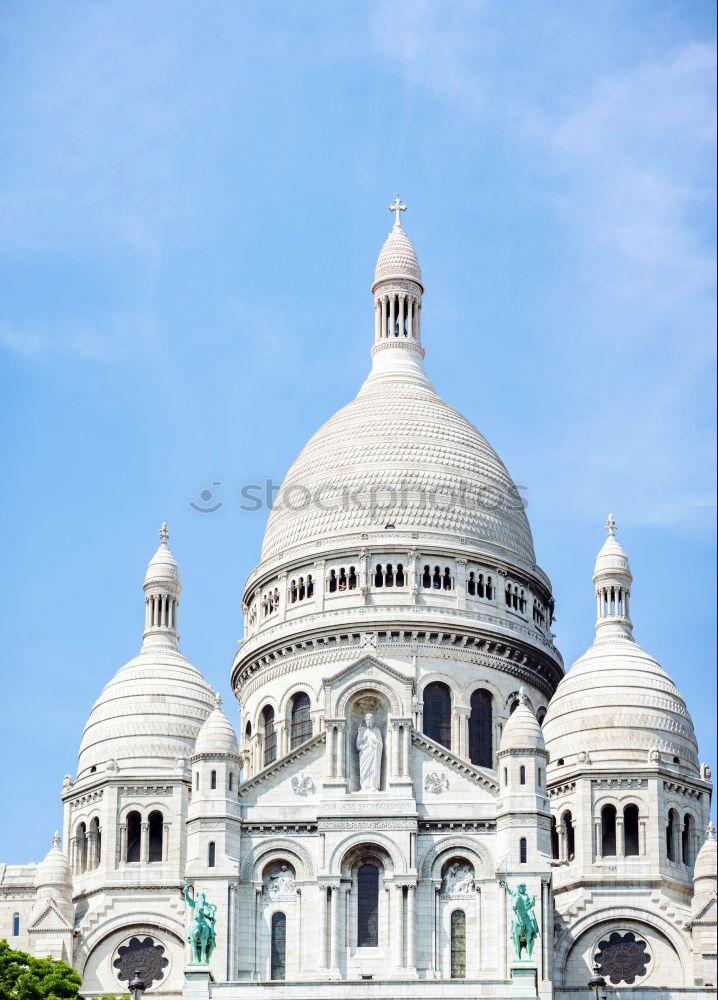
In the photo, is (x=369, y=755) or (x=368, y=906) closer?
(x=368, y=906)

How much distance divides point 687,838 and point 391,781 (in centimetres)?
1302

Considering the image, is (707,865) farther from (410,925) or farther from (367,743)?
(367,743)

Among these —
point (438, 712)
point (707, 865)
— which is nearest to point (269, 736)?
point (438, 712)

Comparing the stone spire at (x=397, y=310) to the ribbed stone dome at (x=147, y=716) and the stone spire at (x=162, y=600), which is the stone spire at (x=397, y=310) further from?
the ribbed stone dome at (x=147, y=716)

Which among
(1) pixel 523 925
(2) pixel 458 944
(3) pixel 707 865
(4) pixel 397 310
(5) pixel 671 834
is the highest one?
(4) pixel 397 310

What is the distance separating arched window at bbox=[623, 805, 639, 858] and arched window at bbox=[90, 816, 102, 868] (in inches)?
774

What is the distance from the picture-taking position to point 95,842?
107 meters

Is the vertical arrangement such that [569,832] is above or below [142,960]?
above

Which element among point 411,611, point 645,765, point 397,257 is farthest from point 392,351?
point 645,765

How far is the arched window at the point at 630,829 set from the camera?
103750 millimetres

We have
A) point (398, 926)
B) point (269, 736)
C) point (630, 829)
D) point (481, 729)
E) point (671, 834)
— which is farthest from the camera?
point (269, 736)

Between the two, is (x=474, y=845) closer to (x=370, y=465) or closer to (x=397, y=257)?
(x=370, y=465)

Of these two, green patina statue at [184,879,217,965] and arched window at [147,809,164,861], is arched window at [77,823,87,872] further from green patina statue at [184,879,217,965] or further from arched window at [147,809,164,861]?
green patina statue at [184,879,217,965]

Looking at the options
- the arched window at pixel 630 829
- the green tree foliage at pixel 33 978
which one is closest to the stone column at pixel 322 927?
the green tree foliage at pixel 33 978
